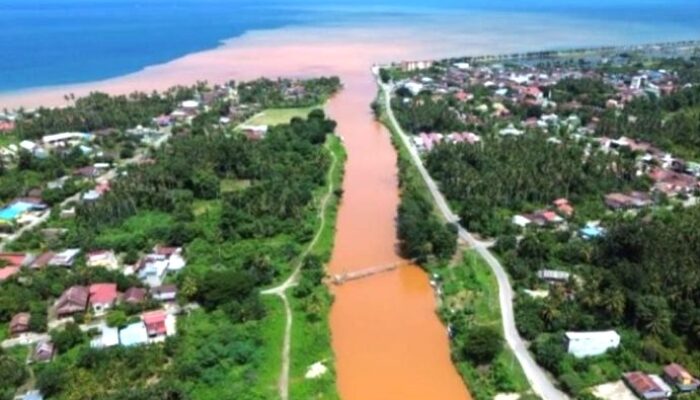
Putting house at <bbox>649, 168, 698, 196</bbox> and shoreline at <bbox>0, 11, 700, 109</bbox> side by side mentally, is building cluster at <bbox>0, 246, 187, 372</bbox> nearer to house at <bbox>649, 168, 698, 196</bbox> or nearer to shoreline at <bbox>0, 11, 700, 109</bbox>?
Result: house at <bbox>649, 168, 698, 196</bbox>

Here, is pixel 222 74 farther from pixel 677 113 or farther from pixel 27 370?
pixel 27 370

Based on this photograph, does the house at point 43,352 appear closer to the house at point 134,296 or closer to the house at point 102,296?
the house at point 102,296

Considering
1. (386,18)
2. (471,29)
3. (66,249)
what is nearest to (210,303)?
(66,249)

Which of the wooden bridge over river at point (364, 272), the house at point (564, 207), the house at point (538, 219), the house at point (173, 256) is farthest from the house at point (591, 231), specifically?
the house at point (173, 256)

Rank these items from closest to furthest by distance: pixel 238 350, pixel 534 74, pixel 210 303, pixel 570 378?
1. pixel 570 378
2. pixel 238 350
3. pixel 210 303
4. pixel 534 74

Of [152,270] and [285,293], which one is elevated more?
[152,270]

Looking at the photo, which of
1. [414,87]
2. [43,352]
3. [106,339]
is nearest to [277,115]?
[414,87]

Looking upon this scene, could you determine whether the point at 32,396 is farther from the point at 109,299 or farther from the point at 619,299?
the point at 619,299
